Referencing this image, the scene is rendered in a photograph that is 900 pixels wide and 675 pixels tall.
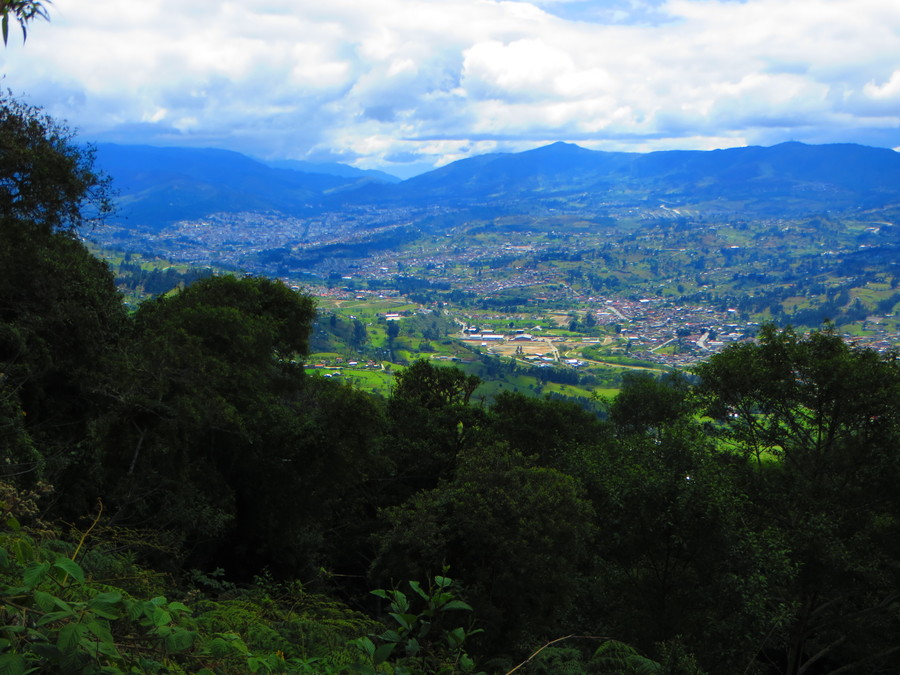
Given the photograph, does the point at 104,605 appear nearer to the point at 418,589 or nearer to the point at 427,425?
the point at 418,589

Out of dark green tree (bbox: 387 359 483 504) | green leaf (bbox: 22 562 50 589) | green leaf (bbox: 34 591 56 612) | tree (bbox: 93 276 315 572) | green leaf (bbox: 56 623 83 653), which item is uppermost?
green leaf (bbox: 22 562 50 589)

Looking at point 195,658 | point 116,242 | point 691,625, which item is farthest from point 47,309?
point 116,242

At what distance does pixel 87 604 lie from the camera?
2.25 m

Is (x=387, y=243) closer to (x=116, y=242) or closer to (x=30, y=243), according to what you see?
(x=116, y=242)

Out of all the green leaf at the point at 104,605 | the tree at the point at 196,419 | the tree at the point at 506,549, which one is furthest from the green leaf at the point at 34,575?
the tree at the point at 506,549

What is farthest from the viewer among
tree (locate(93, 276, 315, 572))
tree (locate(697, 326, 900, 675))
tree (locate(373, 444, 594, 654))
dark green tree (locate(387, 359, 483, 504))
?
dark green tree (locate(387, 359, 483, 504))

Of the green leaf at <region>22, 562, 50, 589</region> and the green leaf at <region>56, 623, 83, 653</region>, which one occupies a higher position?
the green leaf at <region>22, 562, 50, 589</region>

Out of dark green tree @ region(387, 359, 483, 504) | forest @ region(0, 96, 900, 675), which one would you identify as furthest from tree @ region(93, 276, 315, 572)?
dark green tree @ region(387, 359, 483, 504)

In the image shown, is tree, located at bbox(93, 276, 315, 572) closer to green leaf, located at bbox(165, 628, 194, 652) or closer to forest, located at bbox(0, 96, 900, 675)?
forest, located at bbox(0, 96, 900, 675)

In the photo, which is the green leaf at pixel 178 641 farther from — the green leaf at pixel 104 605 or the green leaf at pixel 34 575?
the green leaf at pixel 34 575

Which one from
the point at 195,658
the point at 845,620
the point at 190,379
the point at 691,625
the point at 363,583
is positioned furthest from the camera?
the point at 363,583

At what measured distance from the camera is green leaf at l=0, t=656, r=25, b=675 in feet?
6.42

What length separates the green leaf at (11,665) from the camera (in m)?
1.96

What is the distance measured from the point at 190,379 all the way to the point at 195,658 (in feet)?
26.3
